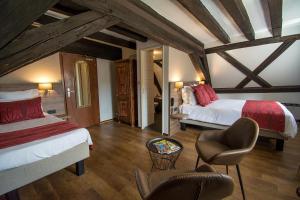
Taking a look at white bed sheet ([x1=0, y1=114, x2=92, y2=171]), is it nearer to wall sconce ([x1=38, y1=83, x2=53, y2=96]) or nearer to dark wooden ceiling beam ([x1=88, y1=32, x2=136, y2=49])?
wall sconce ([x1=38, y1=83, x2=53, y2=96])

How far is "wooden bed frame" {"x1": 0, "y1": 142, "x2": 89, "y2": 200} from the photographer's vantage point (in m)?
1.46

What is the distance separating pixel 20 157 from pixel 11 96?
1.64 metres

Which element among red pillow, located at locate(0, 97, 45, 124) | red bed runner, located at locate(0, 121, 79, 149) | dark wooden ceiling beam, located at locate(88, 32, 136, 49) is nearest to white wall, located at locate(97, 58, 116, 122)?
dark wooden ceiling beam, located at locate(88, 32, 136, 49)

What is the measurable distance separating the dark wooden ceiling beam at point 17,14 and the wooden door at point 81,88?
2.22 meters

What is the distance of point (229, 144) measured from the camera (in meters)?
1.87

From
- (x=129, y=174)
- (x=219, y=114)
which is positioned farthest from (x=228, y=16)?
(x=129, y=174)

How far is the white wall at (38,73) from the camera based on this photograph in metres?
2.83

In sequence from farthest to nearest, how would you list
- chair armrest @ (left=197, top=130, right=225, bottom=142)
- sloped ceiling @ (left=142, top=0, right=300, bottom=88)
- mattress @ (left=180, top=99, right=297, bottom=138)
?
mattress @ (left=180, top=99, right=297, bottom=138) → sloped ceiling @ (left=142, top=0, right=300, bottom=88) → chair armrest @ (left=197, top=130, right=225, bottom=142)

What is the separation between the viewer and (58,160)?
70.8 inches

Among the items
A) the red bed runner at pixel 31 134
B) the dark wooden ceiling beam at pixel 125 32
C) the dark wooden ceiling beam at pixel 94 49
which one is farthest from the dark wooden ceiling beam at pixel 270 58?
the red bed runner at pixel 31 134

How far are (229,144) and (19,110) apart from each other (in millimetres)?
3164

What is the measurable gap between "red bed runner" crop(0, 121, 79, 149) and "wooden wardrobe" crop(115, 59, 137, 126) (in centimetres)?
203

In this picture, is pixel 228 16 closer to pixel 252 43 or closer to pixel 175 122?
pixel 252 43

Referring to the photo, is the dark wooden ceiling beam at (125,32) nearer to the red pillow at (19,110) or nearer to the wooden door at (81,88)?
the wooden door at (81,88)
